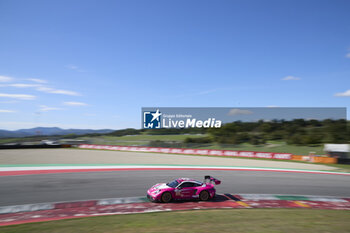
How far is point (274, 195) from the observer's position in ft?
43.8

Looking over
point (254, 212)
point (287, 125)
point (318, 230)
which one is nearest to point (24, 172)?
point (254, 212)

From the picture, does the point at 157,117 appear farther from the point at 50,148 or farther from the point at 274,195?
the point at 274,195

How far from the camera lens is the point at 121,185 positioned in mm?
14398

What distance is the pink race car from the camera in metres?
11.2

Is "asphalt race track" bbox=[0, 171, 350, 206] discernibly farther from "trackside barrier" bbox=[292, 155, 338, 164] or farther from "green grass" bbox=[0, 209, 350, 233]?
"trackside barrier" bbox=[292, 155, 338, 164]

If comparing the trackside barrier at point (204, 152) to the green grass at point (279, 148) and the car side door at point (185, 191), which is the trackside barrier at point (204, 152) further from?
the car side door at point (185, 191)

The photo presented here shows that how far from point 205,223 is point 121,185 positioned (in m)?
7.64

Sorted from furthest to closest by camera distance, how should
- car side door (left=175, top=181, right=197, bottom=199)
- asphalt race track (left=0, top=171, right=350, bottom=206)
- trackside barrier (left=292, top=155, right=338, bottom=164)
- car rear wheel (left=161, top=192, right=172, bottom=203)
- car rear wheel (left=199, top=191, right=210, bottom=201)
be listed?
trackside barrier (left=292, top=155, right=338, bottom=164)
asphalt race track (left=0, top=171, right=350, bottom=206)
car rear wheel (left=199, top=191, right=210, bottom=201)
car side door (left=175, top=181, right=197, bottom=199)
car rear wheel (left=161, top=192, right=172, bottom=203)

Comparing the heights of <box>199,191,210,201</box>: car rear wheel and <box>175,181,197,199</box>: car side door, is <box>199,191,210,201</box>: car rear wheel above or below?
below

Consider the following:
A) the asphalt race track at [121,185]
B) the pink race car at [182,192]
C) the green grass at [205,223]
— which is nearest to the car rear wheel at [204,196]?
the pink race car at [182,192]

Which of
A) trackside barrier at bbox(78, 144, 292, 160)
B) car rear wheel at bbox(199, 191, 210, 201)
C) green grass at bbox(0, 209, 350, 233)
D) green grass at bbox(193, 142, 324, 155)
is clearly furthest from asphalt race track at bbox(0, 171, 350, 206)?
green grass at bbox(193, 142, 324, 155)

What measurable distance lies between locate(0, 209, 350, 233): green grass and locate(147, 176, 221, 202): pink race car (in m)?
1.64

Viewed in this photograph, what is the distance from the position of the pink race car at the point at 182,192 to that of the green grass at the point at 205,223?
5.39 ft

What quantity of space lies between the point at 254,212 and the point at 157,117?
38.6m
